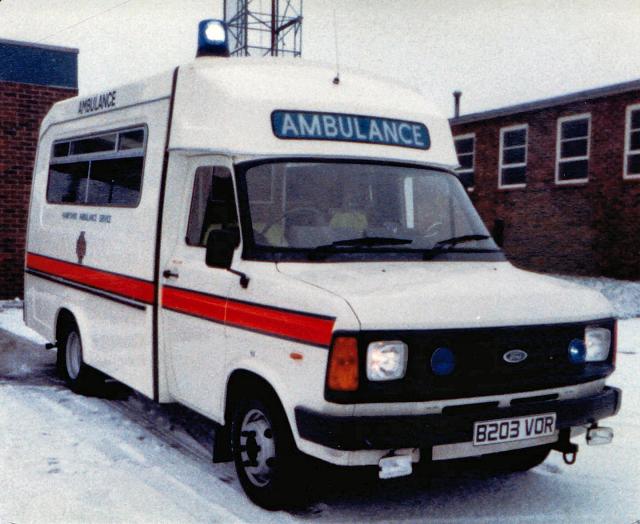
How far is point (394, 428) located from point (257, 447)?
3.40ft

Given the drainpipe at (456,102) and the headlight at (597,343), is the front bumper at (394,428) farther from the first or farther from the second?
the drainpipe at (456,102)

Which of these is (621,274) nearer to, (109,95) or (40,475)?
(109,95)

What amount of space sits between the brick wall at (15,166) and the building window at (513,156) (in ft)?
45.3

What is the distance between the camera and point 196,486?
4863 mm

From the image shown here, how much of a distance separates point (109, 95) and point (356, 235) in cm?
303

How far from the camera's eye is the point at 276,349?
429 cm

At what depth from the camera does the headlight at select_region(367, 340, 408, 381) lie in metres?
3.87

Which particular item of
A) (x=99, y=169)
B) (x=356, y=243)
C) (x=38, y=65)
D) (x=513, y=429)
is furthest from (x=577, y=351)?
(x=38, y=65)

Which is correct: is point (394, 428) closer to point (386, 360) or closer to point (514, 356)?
point (386, 360)

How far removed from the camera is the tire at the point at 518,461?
17.0 feet

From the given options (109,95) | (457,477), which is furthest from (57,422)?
(457,477)

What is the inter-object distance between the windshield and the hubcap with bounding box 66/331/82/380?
3341 millimetres

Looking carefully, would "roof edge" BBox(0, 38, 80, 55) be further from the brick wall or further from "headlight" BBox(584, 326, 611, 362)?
"headlight" BBox(584, 326, 611, 362)

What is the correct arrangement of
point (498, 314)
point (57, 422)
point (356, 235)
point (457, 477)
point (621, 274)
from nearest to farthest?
point (498, 314) → point (356, 235) → point (457, 477) → point (57, 422) → point (621, 274)
